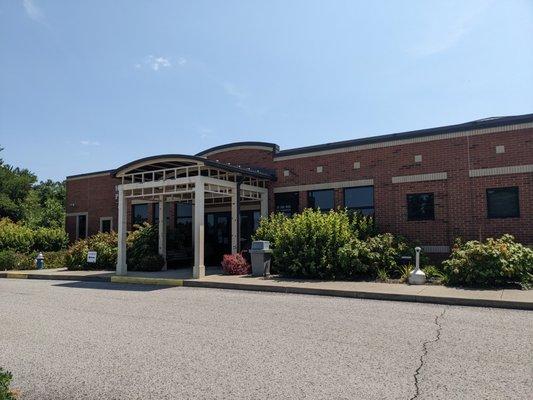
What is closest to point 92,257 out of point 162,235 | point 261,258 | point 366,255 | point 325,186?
point 162,235

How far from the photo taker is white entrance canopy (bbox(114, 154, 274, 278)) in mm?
14945

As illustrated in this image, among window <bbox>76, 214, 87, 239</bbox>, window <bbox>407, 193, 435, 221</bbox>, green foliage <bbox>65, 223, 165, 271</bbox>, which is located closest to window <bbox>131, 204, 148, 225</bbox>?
green foliage <bbox>65, 223, 165, 271</bbox>

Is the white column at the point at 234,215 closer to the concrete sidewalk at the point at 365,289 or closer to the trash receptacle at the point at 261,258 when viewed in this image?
the concrete sidewalk at the point at 365,289

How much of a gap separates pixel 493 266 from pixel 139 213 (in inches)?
695

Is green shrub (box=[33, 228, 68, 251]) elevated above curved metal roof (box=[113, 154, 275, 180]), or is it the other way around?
curved metal roof (box=[113, 154, 275, 180])

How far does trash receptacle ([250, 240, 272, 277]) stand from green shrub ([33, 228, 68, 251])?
15485mm

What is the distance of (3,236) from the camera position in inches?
939

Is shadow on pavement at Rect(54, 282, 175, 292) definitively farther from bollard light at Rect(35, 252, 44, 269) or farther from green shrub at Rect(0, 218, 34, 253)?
green shrub at Rect(0, 218, 34, 253)

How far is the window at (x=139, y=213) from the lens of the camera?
23.6 metres

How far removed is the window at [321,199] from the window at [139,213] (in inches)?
380

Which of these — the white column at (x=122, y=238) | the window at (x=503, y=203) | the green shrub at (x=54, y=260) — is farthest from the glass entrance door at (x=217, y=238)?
the window at (x=503, y=203)

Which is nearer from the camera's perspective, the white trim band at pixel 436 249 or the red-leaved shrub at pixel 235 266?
the white trim band at pixel 436 249

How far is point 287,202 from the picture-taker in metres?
18.8

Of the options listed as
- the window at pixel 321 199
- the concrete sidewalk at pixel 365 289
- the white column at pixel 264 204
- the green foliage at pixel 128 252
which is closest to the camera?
the concrete sidewalk at pixel 365 289
